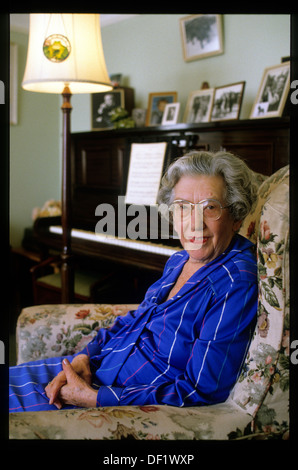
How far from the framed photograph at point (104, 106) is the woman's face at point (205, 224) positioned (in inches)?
103

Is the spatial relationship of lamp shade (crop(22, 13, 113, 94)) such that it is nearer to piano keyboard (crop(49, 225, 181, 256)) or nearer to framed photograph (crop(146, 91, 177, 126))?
piano keyboard (crop(49, 225, 181, 256))

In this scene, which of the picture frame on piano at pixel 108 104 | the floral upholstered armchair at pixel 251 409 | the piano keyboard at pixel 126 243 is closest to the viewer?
the floral upholstered armchair at pixel 251 409

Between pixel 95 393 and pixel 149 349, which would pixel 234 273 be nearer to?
pixel 149 349

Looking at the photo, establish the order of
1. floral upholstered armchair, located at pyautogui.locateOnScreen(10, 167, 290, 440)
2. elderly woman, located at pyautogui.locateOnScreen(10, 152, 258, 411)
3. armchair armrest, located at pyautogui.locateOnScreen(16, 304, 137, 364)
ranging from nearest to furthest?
floral upholstered armchair, located at pyautogui.locateOnScreen(10, 167, 290, 440)
elderly woman, located at pyautogui.locateOnScreen(10, 152, 258, 411)
armchair armrest, located at pyautogui.locateOnScreen(16, 304, 137, 364)

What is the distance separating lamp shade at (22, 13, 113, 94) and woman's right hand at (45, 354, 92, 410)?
105 cm

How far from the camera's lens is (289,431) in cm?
90

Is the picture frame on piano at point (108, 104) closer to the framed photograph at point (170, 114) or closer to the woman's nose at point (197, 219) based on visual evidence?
the framed photograph at point (170, 114)

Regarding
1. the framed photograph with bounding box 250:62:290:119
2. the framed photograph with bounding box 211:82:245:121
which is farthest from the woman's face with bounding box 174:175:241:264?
the framed photograph with bounding box 211:82:245:121

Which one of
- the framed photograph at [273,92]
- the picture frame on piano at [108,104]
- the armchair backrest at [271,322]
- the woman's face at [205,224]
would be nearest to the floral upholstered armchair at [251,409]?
the armchair backrest at [271,322]

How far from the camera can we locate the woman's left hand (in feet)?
3.54

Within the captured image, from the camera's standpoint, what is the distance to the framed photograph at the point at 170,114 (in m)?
3.02

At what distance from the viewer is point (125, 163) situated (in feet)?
8.51

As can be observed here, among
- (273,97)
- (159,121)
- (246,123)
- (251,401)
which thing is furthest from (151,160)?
(251,401)

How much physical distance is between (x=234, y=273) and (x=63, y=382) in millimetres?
572
